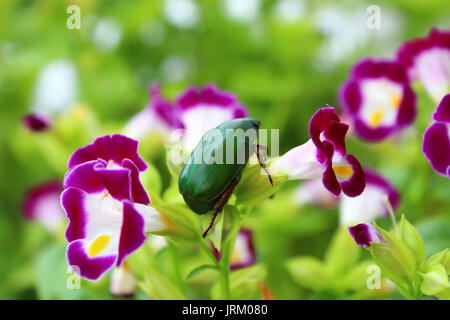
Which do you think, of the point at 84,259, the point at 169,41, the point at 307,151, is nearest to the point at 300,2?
the point at 169,41

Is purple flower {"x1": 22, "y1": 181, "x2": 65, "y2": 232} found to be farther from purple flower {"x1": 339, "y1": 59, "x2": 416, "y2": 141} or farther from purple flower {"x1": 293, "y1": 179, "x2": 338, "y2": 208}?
purple flower {"x1": 339, "y1": 59, "x2": 416, "y2": 141}

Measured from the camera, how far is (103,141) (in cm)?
50

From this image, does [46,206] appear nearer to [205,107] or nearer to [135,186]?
[205,107]

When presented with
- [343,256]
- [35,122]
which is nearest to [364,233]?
[343,256]

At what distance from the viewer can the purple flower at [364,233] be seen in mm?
479

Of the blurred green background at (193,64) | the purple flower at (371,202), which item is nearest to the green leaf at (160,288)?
the purple flower at (371,202)

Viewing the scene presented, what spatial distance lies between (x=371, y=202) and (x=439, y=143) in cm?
23

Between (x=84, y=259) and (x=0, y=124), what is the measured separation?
966mm

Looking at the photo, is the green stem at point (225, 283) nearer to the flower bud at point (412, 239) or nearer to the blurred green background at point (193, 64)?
the flower bud at point (412, 239)

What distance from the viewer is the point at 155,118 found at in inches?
31.0

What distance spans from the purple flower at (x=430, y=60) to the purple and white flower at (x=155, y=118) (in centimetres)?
29

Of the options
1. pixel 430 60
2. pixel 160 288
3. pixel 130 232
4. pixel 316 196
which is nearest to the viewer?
pixel 130 232

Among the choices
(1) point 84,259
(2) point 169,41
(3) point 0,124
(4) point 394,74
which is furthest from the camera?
(2) point 169,41

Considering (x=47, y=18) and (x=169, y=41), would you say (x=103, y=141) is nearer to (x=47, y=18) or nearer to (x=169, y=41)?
(x=169, y=41)
